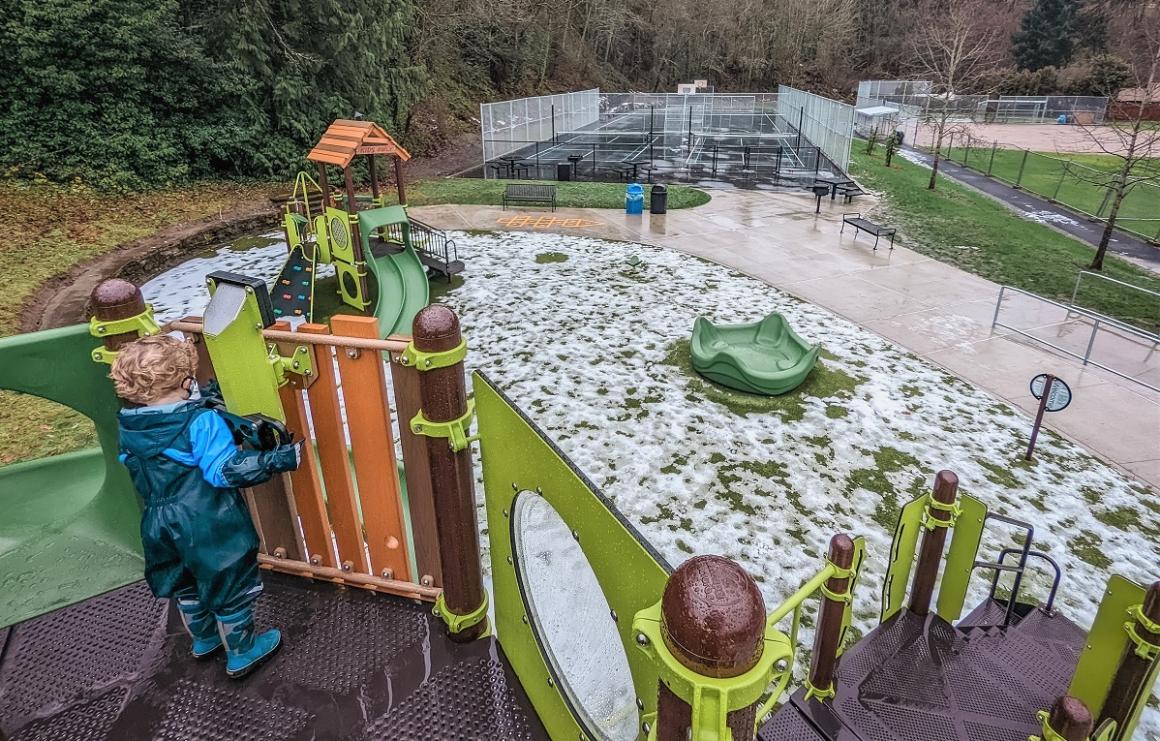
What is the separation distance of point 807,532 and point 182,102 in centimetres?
2056

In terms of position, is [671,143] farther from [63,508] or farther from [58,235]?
[63,508]

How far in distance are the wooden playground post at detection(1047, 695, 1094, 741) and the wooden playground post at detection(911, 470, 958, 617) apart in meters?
1.53

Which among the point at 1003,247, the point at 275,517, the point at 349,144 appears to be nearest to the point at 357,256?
the point at 349,144

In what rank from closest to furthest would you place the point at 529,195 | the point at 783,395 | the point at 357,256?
the point at 783,395, the point at 357,256, the point at 529,195

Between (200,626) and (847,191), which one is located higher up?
(200,626)

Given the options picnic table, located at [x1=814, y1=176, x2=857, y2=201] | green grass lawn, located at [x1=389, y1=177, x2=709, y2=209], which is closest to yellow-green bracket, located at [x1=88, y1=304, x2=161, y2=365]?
green grass lawn, located at [x1=389, y1=177, x2=709, y2=209]

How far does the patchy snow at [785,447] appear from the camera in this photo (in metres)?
5.53

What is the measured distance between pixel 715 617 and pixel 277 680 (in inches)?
95.5

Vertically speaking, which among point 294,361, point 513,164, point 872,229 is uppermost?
point 294,361

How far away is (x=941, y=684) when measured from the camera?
12.4 ft

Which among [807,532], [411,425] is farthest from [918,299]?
[411,425]

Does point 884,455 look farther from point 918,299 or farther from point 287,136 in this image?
point 287,136

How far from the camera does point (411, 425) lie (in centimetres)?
262

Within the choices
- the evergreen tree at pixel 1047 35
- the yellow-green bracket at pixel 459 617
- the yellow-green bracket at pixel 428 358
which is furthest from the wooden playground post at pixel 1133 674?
the evergreen tree at pixel 1047 35
